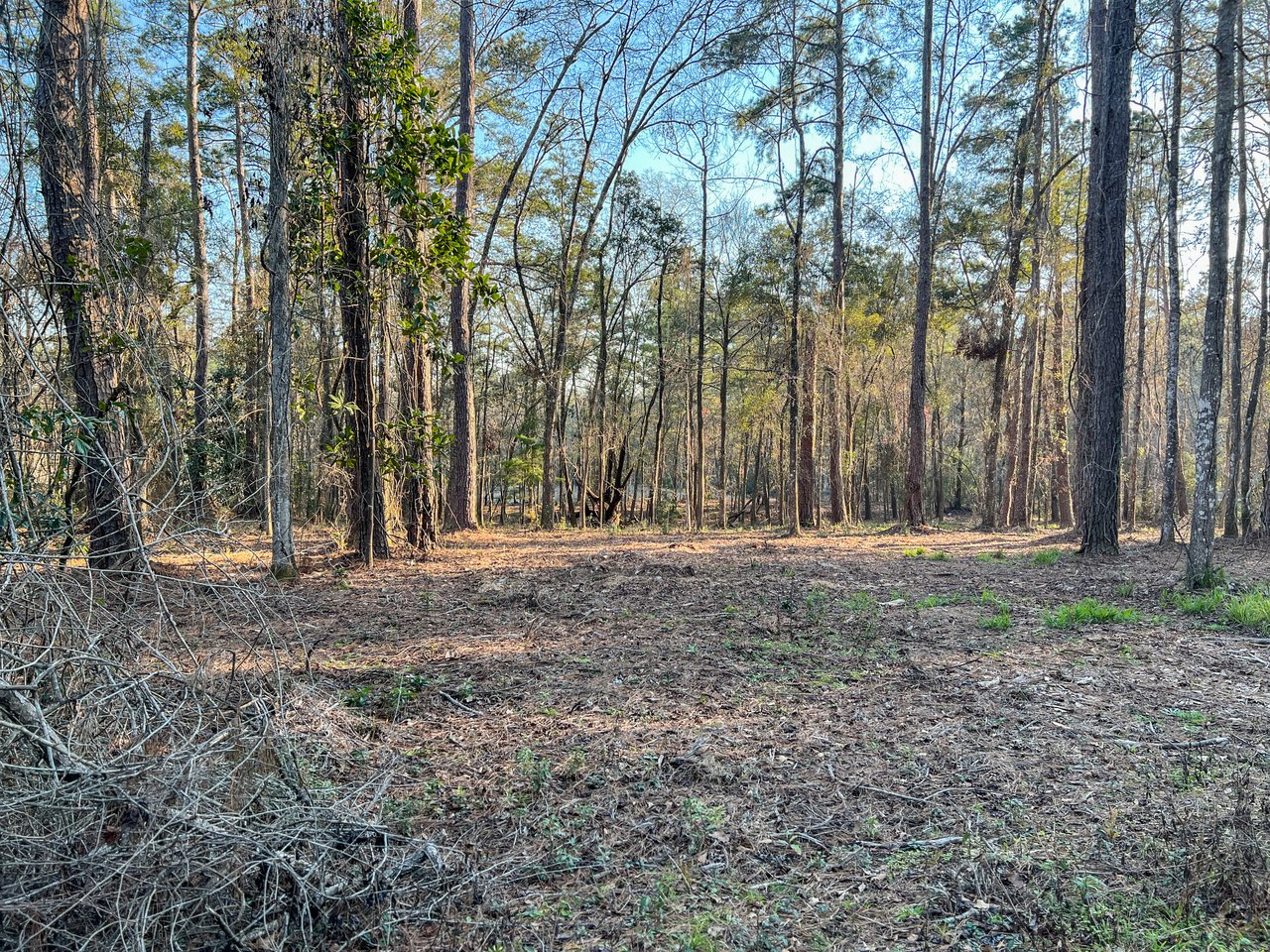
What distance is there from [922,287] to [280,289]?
11.4 m

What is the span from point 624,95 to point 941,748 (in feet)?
47.0

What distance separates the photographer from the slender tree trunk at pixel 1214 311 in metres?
5.50

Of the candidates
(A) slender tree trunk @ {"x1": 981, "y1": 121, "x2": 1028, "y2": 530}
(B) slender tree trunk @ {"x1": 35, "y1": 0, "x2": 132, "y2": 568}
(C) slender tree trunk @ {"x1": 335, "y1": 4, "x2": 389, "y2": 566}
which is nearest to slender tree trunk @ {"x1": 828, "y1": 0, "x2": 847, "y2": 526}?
(A) slender tree trunk @ {"x1": 981, "y1": 121, "x2": 1028, "y2": 530}

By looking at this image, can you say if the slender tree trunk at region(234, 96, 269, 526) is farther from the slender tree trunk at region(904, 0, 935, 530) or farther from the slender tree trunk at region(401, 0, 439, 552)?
the slender tree trunk at region(904, 0, 935, 530)

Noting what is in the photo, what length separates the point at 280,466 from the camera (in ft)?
19.1

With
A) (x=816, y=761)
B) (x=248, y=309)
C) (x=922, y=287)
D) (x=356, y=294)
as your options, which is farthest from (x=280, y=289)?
(x=922, y=287)

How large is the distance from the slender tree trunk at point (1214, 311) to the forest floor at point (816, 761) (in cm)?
63

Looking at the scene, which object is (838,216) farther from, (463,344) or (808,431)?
(463,344)

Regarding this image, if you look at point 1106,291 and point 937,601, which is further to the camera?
point 1106,291

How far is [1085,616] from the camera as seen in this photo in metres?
4.98

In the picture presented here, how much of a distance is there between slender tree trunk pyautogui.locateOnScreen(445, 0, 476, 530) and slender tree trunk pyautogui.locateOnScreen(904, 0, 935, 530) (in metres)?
8.57

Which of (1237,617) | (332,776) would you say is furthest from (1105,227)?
(332,776)

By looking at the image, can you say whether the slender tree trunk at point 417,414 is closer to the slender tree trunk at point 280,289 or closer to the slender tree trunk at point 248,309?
the slender tree trunk at point 280,289

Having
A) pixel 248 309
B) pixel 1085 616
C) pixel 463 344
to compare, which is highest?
pixel 248 309
